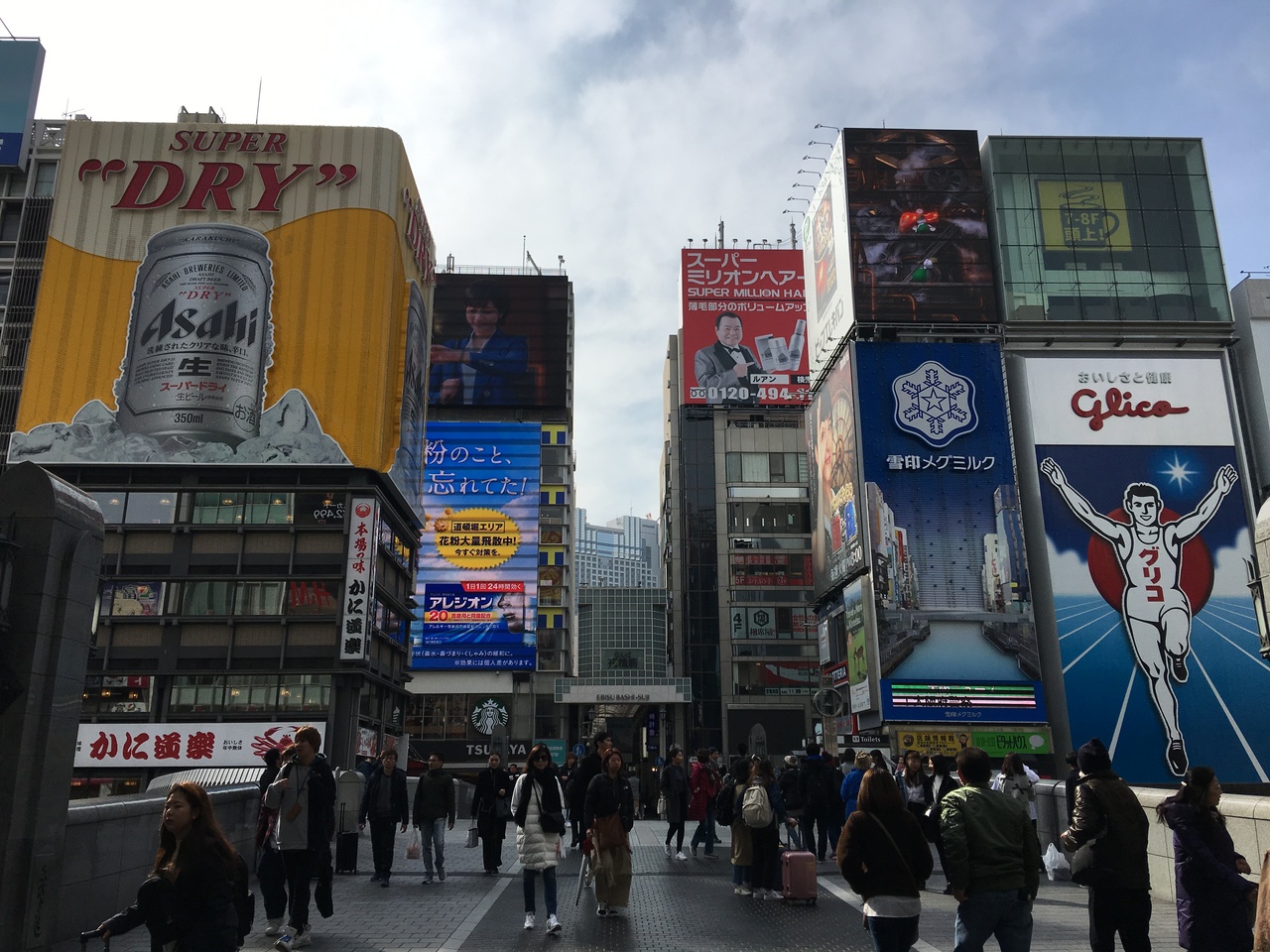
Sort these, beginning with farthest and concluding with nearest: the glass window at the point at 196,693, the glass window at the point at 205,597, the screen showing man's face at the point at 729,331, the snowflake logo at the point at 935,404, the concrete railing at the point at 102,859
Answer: the screen showing man's face at the point at 729,331 → the snowflake logo at the point at 935,404 → the glass window at the point at 205,597 → the glass window at the point at 196,693 → the concrete railing at the point at 102,859

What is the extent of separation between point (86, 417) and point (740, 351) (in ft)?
176

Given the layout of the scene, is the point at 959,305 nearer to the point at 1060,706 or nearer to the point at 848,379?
the point at 848,379

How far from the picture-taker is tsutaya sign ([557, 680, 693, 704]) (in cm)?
8062

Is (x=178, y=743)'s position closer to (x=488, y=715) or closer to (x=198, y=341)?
(x=198, y=341)

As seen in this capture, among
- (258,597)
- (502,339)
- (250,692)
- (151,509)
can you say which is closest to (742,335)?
(502,339)

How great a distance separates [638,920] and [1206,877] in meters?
6.68

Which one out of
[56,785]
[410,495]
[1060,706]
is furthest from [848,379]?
[56,785]

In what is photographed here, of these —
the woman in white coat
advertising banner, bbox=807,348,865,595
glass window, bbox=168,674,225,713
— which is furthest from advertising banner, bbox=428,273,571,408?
the woman in white coat

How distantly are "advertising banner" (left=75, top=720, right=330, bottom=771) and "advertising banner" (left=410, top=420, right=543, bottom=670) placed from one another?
116 ft

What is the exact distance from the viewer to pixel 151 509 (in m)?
48.2

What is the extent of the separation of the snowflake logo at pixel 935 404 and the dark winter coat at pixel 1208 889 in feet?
161

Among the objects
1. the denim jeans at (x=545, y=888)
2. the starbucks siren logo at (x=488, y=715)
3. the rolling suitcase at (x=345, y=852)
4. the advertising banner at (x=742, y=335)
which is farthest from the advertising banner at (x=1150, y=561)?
the denim jeans at (x=545, y=888)

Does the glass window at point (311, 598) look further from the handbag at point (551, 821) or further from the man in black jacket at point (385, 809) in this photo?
the handbag at point (551, 821)

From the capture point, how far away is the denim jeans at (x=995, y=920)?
6934mm
